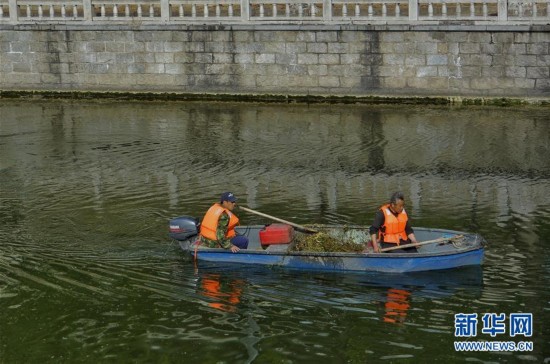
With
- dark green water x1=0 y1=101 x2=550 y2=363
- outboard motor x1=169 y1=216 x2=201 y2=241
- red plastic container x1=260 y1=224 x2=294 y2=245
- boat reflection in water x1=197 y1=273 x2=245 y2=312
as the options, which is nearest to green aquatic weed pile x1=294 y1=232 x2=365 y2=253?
red plastic container x1=260 y1=224 x2=294 y2=245

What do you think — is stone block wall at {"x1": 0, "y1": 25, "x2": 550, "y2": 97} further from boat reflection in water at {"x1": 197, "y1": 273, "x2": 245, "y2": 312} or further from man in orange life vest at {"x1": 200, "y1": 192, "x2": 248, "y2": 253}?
boat reflection in water at {"x1": 197, "y1": 273, "x2": 245, "y2": 312}

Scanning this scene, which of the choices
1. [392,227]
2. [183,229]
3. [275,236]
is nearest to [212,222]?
[183,229]

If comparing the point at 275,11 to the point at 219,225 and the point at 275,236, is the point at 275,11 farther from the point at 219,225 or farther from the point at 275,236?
the point at 219,225

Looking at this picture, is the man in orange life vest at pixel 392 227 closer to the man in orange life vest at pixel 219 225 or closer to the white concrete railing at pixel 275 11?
the man in orange life vest at pixel 219 225

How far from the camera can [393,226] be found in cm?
1573

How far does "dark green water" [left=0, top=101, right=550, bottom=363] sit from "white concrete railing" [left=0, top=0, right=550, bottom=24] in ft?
9.31

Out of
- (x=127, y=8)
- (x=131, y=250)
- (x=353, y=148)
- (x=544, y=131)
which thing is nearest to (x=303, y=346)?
(x=131, y=250)

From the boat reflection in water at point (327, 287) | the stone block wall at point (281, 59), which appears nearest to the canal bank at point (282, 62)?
the stone block wall at point (281, 59)

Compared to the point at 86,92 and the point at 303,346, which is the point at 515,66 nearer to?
the point at 86,92

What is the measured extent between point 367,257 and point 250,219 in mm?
4190

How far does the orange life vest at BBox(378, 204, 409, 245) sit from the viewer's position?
15711 mm

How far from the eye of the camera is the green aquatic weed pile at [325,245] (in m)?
16.2

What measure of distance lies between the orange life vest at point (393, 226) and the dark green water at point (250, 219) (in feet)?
A: 2.35

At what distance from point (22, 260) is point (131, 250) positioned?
1828mm
